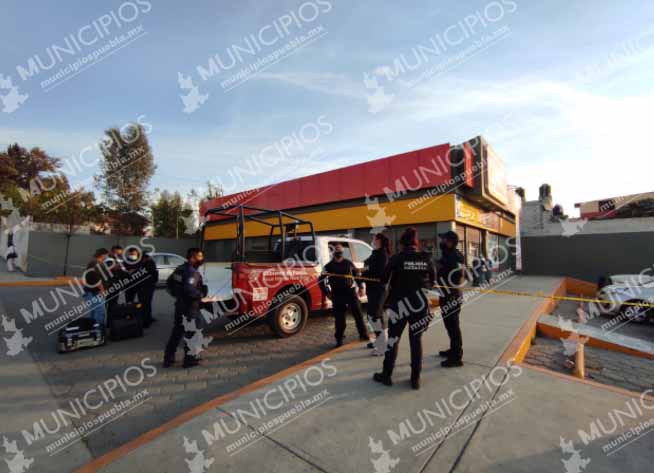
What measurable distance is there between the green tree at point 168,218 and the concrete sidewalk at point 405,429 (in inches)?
987

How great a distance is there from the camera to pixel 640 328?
7.39 m

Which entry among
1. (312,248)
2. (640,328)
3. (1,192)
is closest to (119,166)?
(1,192)

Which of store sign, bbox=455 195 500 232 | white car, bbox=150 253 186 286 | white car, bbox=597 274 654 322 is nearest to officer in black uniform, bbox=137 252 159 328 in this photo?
white car, bbox=150 253 186 286

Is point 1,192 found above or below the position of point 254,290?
above

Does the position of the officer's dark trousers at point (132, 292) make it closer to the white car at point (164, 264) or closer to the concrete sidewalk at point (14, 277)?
the white car at point (164, 264)

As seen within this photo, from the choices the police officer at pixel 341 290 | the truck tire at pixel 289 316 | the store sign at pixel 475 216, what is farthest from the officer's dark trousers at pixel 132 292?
the store sign at pixel 475 216

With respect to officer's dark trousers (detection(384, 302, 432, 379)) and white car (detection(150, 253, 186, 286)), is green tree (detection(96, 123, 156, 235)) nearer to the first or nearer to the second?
white car (detection(150, 253, 186, 286))

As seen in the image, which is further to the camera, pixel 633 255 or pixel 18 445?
pixel 633 255

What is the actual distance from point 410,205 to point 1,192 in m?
31.2

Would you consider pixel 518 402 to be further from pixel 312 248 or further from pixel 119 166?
pixel 119 166

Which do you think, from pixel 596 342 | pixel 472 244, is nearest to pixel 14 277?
pixel 596 342

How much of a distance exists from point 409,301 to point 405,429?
1197 millimetres

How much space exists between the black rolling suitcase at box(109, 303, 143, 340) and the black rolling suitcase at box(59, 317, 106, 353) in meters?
0.28

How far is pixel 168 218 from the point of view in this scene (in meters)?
25.6
